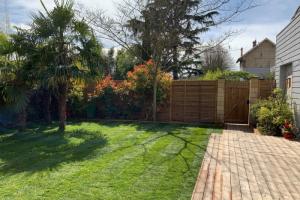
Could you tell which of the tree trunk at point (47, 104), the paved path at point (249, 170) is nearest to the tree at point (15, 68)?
the tree trunk at point (47, 104)

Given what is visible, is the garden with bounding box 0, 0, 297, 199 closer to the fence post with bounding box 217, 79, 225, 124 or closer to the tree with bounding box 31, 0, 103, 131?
the tree with bounding box 31, 0, 103, 131

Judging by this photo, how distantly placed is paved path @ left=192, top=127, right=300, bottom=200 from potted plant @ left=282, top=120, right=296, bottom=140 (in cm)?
48

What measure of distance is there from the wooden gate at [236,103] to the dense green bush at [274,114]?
1446mm

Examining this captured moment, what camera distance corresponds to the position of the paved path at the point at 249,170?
3775 millimetres

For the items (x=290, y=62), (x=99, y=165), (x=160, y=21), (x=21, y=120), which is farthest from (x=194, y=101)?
(x=99, y=165)

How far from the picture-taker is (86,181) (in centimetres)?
410

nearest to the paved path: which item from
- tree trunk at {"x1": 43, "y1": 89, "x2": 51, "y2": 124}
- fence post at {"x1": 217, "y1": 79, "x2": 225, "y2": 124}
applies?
fence post at {"x1": 217, "y1": 79, "x2": 225, "y2": 124}

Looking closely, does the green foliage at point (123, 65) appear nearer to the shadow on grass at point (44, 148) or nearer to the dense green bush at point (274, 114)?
the dense green bush at point (274, 114)

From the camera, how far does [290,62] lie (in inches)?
344

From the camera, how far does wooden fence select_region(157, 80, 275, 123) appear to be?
10.9 m

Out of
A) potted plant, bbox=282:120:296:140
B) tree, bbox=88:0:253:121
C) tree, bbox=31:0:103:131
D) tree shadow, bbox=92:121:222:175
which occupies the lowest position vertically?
tree shadow, bbox=92:121:222:175

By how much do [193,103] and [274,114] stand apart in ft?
10.7

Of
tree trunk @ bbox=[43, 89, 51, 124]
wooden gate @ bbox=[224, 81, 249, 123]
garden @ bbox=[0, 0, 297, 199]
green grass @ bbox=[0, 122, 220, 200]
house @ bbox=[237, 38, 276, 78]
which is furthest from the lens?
house @ bbox=[237, 38, 276, 78]

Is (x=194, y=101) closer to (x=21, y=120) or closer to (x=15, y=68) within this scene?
(x=21, y=120)
